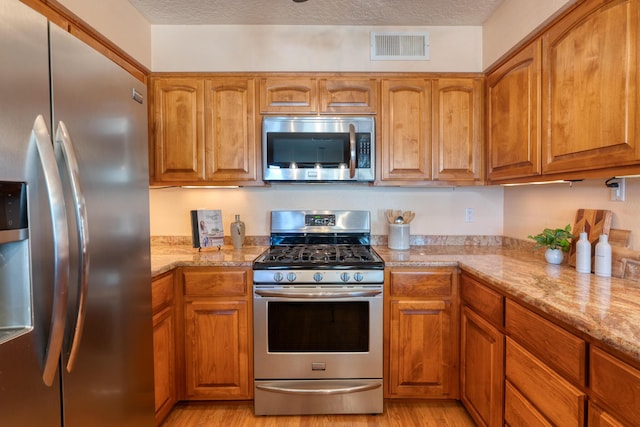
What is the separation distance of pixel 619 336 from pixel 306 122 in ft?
6.15

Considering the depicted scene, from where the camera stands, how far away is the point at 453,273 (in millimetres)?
1963

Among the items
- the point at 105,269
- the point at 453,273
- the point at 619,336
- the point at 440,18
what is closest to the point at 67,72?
the point at 105,269

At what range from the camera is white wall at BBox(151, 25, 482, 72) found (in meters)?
→ 2.30

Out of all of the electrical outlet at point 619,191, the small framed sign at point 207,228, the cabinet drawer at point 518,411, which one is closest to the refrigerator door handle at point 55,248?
the small framed sign at point 207,228

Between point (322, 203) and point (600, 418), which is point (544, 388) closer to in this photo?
point (600, 418)

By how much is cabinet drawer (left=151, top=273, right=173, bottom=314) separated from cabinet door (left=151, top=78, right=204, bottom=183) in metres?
0.74

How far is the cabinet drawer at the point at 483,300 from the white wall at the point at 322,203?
0.78 metres

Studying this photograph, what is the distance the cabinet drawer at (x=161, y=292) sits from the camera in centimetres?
172

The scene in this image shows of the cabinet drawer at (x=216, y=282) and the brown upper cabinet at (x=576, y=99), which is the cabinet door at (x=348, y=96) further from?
the cabinet drawer at (x=216, y=282)

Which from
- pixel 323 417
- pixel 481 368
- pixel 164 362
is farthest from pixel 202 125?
pixel 481 368

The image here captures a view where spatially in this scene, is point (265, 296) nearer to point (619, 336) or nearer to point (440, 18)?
point (619, 336)

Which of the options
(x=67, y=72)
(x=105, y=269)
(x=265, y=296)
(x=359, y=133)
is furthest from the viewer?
(x=359, y=133)

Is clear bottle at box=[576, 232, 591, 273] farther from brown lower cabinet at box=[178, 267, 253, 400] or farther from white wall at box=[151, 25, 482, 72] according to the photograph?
brown lower cabinet at box=[178, 267, 253, 400]

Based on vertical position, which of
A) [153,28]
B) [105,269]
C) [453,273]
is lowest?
[453,273]
